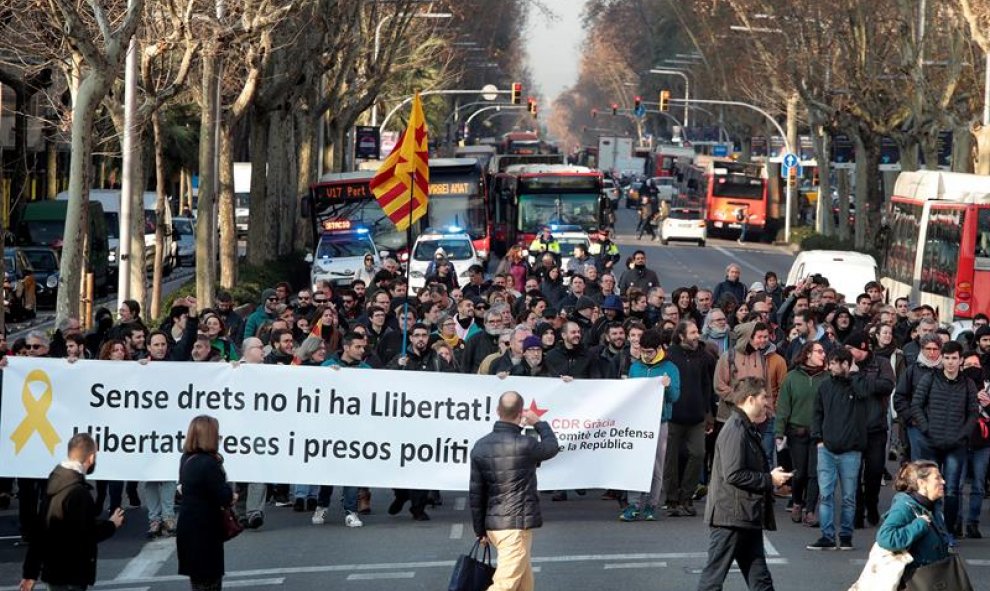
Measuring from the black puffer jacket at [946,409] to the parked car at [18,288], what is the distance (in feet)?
77.9

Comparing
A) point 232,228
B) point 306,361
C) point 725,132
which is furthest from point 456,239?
point 725,132

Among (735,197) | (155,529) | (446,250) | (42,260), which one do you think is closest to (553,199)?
(446,250)

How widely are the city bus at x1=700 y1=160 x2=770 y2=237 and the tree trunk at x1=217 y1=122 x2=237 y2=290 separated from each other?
39898 millimetres

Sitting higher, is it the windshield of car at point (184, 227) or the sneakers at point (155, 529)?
the sneakers at point (155, 529)

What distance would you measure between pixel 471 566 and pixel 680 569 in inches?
132

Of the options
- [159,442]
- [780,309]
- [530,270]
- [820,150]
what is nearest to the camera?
[159,442]

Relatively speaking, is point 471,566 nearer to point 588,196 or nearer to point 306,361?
point 306,361

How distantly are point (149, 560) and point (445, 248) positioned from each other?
1094 inches

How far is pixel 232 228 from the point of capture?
116ft

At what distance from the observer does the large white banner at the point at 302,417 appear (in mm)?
14891

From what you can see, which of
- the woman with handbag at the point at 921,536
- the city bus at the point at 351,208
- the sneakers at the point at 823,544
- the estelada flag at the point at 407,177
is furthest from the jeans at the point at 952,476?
the city bus at the point at 351,208

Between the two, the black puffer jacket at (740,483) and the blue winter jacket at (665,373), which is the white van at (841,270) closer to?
the blue winter jacket at (665,373)

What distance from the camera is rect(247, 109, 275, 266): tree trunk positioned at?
38.6 meters

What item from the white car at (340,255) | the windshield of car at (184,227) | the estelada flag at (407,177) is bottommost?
the windshield of car at (184,227)
